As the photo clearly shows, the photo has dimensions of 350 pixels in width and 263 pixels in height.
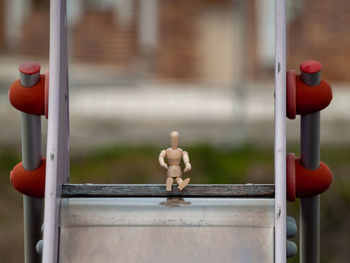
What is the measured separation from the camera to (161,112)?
10.2 metres

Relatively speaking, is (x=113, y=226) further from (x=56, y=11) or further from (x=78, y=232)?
(x=56, y=11)

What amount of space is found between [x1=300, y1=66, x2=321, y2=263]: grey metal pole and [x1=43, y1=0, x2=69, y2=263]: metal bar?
73 centimetres

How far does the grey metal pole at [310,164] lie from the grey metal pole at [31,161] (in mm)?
840

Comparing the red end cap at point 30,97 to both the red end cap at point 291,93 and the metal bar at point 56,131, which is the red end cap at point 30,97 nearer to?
the metal bar at point 56,131

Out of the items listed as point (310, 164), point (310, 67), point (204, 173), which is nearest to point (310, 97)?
point (310, 67)

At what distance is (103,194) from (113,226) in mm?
109

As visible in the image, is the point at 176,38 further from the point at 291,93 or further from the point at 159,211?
the point at 159,211

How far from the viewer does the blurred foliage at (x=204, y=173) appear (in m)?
6.17

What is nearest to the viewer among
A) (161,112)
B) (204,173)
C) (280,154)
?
(280,154)

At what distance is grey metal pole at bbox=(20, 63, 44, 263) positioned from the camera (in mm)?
2754

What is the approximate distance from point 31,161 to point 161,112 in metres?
7.49

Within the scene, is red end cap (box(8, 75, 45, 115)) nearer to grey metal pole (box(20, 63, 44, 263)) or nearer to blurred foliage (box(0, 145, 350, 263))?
grey metal pole (box(20, 63, 44, 263))

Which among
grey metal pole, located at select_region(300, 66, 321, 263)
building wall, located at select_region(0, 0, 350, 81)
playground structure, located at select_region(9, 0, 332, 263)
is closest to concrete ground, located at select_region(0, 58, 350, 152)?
building wall, located at select_region(0, 0, 350, 81)

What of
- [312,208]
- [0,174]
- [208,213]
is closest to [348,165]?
[0,174]
